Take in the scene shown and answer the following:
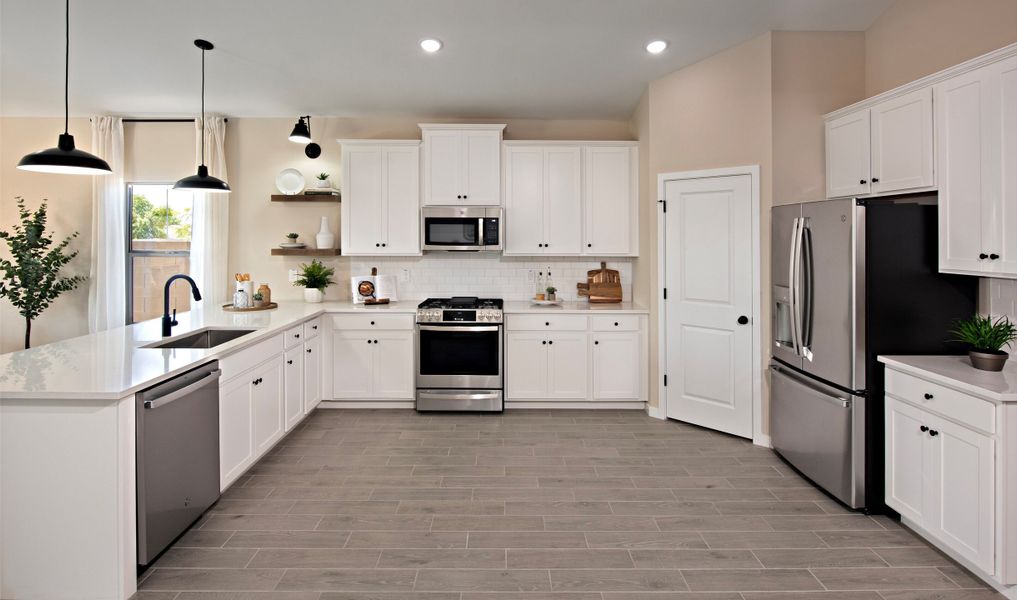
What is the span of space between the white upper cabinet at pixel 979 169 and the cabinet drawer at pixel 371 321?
3.82 meters

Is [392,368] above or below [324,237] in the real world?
below

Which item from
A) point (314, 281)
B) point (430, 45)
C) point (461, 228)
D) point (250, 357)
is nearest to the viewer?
point (250, 357)

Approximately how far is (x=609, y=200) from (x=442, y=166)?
5.31ft

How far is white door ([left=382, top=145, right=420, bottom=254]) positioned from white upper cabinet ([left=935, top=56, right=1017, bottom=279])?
3.93m

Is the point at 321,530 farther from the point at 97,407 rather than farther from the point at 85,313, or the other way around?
the point at 85,313

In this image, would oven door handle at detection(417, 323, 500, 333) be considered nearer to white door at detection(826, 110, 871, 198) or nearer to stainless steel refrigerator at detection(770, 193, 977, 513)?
stainless steel refrigerator at detection(770, 193, 977, 513)

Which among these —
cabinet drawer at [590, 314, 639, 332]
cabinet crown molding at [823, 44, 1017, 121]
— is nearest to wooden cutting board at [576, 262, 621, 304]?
cabinet drawer at [590, 314, 639, 332]

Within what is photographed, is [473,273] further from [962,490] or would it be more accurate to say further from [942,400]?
[962,490]

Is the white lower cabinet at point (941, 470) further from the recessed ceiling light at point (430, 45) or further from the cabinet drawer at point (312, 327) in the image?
the cabinet drawer at point (312, 327)

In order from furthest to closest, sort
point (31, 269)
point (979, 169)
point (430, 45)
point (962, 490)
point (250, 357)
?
point (31, 269) < point (430, 45) < point (250, 357) < point (979, 169) < point (962, 490)

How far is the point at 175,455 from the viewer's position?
2500 millimetres

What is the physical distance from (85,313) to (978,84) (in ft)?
23.8

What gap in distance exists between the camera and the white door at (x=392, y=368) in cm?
493

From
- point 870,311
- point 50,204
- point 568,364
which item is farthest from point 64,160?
point 870,311
